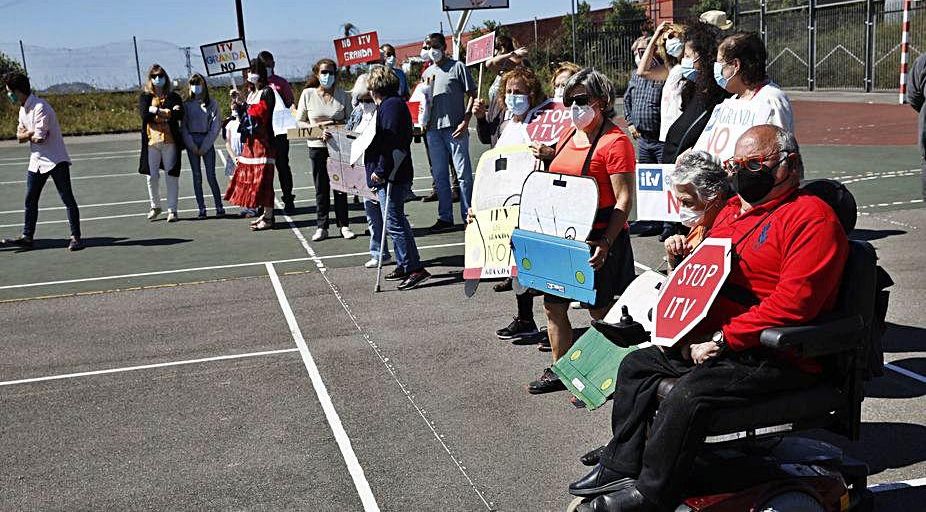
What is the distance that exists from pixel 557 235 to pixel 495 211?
63.6 inches

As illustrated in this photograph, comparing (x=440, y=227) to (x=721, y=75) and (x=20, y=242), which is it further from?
(x=721, y=75)

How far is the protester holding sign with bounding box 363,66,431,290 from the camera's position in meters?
9.00

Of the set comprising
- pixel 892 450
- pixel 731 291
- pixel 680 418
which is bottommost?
pixel 892 450

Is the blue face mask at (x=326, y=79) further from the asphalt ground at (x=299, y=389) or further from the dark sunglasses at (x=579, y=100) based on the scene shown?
the dark sunglasses at (x=579, y=100)

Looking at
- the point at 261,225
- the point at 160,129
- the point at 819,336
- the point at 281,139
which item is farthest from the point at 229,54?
the point at 819,336

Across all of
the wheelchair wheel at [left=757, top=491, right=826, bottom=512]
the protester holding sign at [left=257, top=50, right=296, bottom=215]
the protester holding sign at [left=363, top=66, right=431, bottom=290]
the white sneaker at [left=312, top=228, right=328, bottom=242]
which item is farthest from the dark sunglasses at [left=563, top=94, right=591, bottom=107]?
the protester holding sign at [left=257, top=50, right=296, bottom=215]

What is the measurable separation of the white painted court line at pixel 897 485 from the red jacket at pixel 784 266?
3.39ft

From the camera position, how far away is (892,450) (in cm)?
504

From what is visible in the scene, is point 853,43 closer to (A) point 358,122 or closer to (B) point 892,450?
(A) point 358,122

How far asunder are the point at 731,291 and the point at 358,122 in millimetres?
6638

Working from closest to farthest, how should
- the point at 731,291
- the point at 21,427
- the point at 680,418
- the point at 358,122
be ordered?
the point at 680,418
the point at 731,291
the point at 21,427
the point at 358,122

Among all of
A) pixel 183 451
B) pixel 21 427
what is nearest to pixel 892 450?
pixel 183 451

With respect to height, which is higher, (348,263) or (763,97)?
(763,97)

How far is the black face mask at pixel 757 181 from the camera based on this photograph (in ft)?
13.1
